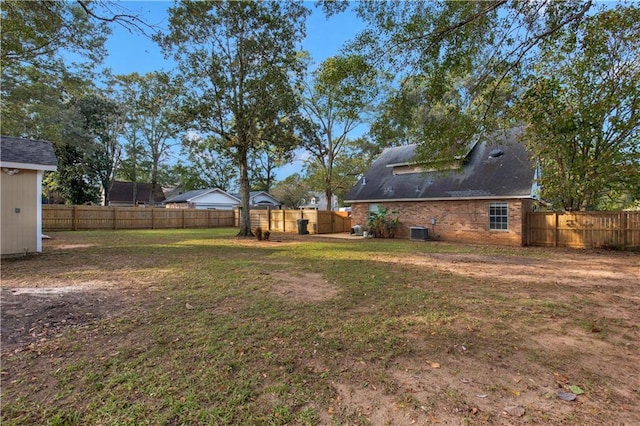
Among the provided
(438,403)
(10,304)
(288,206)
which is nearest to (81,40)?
(10,304)

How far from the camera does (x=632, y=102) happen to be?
11.1 meters

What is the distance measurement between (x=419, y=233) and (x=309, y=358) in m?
14.0

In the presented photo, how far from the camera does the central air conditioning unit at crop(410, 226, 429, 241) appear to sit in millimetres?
16031

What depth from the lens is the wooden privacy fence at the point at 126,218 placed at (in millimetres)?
19078

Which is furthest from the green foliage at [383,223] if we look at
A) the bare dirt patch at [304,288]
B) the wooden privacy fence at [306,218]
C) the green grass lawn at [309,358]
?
the green grass lawn at [309,358]

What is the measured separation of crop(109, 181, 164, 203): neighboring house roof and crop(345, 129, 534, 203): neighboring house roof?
29.9 metres

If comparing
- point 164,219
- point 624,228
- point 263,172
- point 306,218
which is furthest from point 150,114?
point 624,228

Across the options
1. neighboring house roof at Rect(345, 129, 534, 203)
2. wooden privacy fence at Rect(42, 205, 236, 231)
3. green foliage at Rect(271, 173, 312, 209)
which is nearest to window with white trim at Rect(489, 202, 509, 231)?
neighboring house roof at Rect(345, 129, 534, 203)

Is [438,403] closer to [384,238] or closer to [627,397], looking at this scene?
[627,397]

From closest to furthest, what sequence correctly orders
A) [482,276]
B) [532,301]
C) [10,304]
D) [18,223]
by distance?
[10,304]
[532,301]
[482,276]
[18,223]

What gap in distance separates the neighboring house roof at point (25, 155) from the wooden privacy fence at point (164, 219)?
12.0m

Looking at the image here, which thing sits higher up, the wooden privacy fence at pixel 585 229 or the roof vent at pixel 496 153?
the roof vent at pixel 496 153

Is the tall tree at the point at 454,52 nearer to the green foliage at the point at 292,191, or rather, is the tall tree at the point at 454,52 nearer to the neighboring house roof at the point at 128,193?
the green foliage at the point at 292,191

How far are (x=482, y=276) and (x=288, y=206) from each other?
35345 millimetres
